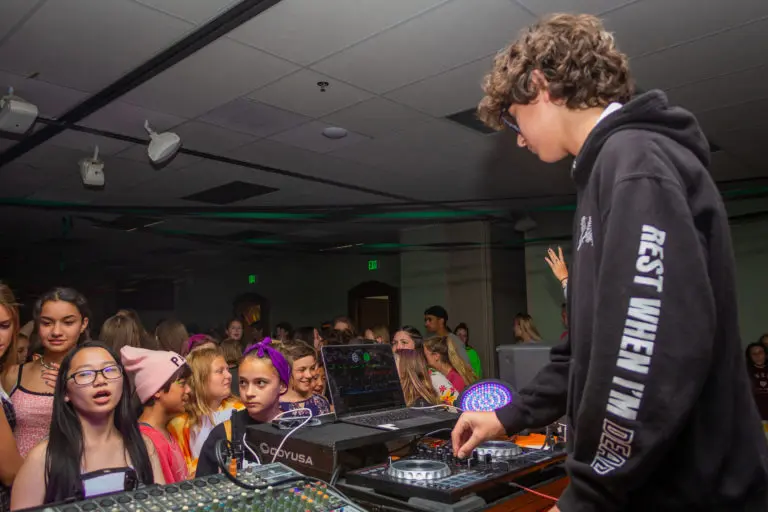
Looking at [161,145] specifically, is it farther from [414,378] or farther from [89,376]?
[89,376]

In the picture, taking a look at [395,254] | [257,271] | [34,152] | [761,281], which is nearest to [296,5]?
[34,152]

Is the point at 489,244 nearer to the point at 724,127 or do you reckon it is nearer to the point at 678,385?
the point at 724,127

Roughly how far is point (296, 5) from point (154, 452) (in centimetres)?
206

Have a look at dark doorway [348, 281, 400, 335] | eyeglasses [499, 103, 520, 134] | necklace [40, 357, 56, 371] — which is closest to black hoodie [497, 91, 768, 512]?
eyeglasses [499, 103, 520, 134]

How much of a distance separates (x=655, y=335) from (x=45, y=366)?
2.69 metres

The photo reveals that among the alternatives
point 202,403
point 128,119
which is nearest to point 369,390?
point 202,403

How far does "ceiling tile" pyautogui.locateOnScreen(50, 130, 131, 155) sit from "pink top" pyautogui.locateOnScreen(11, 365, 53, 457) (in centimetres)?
265

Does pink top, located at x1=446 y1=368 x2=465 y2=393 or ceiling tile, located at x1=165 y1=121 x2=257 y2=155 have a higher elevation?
ceiling tile, located at x1=165 y1=121 x2=257 y2=155

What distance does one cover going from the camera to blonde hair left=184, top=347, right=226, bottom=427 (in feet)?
9.60

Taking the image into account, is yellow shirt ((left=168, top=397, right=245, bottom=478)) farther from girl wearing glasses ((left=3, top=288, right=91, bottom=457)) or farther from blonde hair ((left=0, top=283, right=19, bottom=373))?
blonde hair ((left=0, top=283, right=19, bottom=373))

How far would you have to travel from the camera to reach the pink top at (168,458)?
1914 millimetres

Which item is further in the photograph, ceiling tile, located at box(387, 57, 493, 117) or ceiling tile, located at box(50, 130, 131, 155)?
ceiling tile, located at box(50, 130, 131, 155)

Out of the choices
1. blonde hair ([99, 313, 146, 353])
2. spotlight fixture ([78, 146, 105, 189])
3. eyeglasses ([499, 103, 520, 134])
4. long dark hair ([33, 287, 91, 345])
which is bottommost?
blonde hair ([99, 313, 146, 353])

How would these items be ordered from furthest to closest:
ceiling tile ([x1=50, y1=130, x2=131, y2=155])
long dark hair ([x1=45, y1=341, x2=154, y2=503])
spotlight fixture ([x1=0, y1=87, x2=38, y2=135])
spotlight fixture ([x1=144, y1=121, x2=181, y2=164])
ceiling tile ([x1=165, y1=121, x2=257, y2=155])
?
ceiling tile ([x1=50, y1=130, x2=131, y2=155]) < ceiling tile ([x1=165, y1=121, x2=257, y2=155]) < spotlight fixture ([x1=144, y1=121, x2=181, y2=164]) < spotlight fixture ([x1=0, y1=87, x2=38, y2=135]) < long dark hair ([x1=45, y1=341, x2=154, y2=503])
